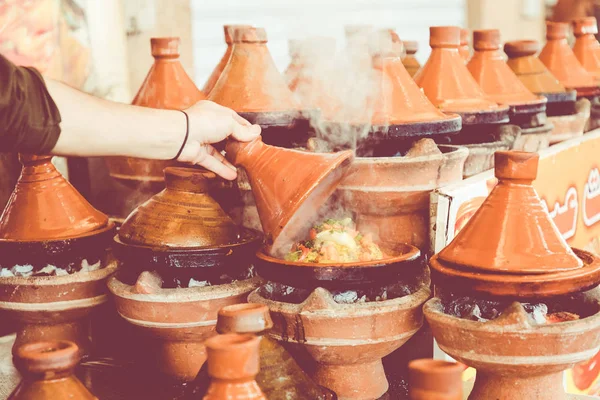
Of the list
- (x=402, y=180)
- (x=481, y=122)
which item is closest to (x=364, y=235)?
(x=402, y=180)

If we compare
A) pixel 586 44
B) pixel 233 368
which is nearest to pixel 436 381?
pixel 233 368

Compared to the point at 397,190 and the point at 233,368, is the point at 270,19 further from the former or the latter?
the point at 233,368

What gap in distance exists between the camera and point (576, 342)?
1781 millimetres

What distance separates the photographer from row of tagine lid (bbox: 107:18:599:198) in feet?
7.99

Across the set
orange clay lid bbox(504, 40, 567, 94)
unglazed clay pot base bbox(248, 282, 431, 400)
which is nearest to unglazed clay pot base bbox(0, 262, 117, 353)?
unglazed clay pot base bbox(248, 282, 431, 400)

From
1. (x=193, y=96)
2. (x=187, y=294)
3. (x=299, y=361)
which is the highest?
(x=193, y=96)

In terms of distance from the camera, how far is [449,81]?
108 inches

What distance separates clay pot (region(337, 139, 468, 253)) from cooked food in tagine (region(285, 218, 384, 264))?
0.15 m

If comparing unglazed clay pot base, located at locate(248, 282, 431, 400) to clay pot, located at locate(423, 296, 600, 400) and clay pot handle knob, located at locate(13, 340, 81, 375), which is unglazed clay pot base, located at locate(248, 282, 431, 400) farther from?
clay pot handle knob, located at locate(13, 340, 81, 375)

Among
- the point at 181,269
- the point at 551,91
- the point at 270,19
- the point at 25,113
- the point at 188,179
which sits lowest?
the point at 181,269

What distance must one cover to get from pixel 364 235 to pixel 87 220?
877 millimetres

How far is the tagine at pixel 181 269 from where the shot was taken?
223cm

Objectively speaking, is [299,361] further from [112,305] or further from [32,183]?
[32,183]

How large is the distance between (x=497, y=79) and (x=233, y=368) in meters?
1.99
